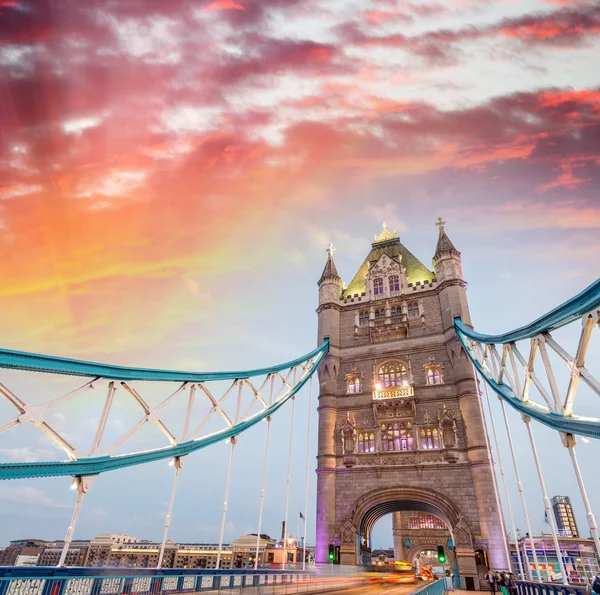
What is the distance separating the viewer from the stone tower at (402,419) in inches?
1076

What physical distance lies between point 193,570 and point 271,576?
430 centimetres

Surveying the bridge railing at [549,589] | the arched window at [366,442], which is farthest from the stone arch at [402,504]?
the bridge railing at [549,589]

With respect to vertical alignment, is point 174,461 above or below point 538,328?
below

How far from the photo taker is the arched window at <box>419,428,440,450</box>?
1172 inches

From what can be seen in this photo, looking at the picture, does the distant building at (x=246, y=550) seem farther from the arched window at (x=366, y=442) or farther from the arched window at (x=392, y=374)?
the arched window at (x=392, y=374)

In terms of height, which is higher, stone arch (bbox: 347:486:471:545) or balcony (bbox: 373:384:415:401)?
balcony (bbox: 373:384:415:401)

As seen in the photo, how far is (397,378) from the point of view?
34.0m

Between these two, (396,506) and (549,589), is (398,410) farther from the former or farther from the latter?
(549,589)

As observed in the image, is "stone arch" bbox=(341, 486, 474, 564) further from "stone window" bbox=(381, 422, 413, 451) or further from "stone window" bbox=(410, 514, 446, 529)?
"stone window" bbox=(410, 514, 446, 529)

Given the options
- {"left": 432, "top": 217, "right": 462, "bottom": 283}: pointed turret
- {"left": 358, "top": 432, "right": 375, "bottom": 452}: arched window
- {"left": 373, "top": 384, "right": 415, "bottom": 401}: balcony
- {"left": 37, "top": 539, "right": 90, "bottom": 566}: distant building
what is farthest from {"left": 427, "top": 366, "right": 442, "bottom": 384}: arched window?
{"left": 37, "top": 539, "right": 90, "bottom": 566}: distant building

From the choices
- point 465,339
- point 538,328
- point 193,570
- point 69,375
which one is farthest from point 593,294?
point 465,339

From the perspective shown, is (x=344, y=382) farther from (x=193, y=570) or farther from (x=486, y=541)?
(x=193, y=570)

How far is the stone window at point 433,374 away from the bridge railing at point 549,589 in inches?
659

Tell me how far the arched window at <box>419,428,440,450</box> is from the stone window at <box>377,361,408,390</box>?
412 cm
